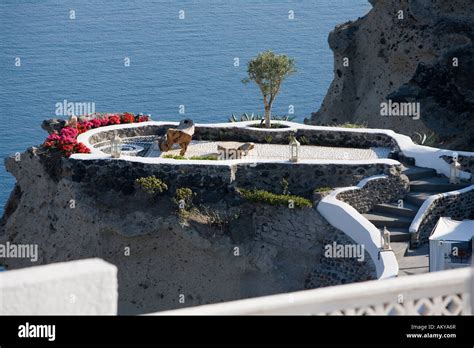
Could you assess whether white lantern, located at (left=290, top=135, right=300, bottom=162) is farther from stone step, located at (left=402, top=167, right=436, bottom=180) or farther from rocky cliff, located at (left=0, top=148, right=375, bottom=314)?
stone step, located at (left=402, top=167, right=436, bottom=180)

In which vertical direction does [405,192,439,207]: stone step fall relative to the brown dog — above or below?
below

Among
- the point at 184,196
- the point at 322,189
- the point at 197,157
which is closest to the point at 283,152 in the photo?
the point at 197,157

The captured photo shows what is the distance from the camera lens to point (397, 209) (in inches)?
1251

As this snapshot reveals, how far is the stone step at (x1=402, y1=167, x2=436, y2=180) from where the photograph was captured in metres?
33.2

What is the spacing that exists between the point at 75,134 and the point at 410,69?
20630mm

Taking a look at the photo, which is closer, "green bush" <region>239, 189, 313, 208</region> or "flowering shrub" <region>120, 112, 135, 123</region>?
"green bush" <region>239, 189, 313, 208</region>

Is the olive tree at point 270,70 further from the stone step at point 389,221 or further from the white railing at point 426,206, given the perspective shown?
the white railing at point 426,206

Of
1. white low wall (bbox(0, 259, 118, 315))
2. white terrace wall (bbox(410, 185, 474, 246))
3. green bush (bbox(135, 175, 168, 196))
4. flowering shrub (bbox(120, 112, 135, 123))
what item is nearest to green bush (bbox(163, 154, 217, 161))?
green bush (bbox(135, 175, 168, 196))

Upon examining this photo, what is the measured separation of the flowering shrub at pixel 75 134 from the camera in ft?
113

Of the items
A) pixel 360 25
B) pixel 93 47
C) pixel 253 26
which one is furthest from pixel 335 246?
pixel 253 26

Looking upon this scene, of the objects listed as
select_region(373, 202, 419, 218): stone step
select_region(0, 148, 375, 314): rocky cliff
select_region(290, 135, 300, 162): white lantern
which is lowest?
select_region(0, 148, 375, 314): rocky cliff

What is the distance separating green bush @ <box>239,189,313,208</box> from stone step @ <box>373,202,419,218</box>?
64.8 inches

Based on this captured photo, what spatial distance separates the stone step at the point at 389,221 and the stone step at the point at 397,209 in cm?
12
